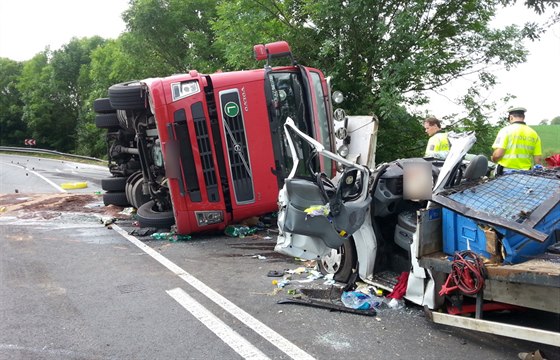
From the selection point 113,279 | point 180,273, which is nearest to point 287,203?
point 180,273

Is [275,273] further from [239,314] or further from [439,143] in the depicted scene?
[439,143]

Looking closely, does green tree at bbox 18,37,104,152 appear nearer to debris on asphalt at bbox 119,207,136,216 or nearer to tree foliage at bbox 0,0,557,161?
tree foliage at bbox 0,0,557,161

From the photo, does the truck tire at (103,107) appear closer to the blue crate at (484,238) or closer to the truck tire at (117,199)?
the truck tire at (117,199)

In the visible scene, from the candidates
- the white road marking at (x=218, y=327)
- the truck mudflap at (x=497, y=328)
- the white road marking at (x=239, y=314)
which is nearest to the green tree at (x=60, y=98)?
the white road marking at (x=239, y=314)

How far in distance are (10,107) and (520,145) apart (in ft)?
182

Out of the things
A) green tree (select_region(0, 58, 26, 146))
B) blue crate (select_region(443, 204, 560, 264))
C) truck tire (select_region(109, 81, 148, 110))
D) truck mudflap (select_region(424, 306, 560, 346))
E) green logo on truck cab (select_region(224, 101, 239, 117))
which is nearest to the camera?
truck mudflap (select_region(424, 306, 560, 346))

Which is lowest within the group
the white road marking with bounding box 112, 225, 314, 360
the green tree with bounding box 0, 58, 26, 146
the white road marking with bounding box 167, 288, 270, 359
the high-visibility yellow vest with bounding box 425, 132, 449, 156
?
the white road marking with bounding box 112, 225, 314, 360

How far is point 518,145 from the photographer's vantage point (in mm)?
5133

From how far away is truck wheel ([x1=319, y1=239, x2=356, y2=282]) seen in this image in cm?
414

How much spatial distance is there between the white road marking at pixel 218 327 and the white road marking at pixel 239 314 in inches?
5.8

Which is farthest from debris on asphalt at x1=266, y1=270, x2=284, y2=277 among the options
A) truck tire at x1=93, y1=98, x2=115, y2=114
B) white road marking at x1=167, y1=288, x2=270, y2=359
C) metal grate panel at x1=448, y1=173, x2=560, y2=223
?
truck tire at x1=93, y1=98, x2=115, y2=114

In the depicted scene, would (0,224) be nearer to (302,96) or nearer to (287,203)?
(302,96)

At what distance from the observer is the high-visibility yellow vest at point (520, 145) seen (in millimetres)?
5117

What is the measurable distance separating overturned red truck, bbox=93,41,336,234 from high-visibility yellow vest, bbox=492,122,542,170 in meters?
2.10
